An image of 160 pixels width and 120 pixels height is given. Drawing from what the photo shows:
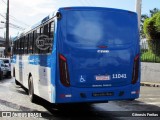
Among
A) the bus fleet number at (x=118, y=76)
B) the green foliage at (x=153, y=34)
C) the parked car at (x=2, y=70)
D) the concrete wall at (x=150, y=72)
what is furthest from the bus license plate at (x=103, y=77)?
the parked car at (x=2, y=70)

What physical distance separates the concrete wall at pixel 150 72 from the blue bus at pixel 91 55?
1450 centimetres

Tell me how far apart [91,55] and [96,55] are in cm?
14

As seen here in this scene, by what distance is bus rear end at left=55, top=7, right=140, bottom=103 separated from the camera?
970 centimetres

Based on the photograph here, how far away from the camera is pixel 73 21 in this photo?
386 inches

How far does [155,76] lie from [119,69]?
15152 mm

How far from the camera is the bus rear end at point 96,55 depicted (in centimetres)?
970

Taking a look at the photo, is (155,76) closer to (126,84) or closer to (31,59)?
(31,59)

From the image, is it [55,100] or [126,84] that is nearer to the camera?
[55,100]

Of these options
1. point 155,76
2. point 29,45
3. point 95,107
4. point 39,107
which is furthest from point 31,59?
point 155,76

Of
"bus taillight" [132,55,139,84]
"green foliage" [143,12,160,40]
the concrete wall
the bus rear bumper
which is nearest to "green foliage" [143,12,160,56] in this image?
"green foliage" [143,12,160,40]

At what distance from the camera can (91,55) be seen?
9914 mm

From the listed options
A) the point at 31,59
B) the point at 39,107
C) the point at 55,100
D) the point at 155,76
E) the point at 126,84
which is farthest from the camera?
the point at 155,76

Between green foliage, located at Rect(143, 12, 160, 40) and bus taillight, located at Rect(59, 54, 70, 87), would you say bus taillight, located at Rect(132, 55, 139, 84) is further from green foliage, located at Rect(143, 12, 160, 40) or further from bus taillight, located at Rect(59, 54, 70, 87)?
green foliage, located at Rect(143, 12, 160, 40)


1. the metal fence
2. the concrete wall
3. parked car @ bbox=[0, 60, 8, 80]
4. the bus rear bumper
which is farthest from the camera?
parked car @ bbox=[0, 60, 8, 80]
